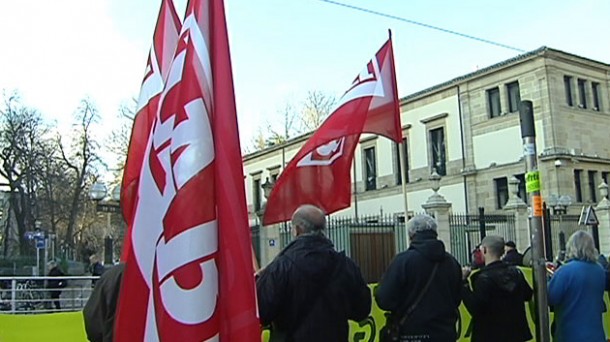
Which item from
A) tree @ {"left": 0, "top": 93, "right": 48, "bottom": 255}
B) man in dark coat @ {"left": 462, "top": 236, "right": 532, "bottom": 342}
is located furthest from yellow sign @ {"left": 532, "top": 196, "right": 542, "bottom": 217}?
tree @ {"left": 0, "top": 93, "right": 48, "bottom": 255}

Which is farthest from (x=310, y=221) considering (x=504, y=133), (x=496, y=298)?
(x=504, y=133)

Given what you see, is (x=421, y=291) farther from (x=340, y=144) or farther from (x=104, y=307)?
(x=340, y=144)

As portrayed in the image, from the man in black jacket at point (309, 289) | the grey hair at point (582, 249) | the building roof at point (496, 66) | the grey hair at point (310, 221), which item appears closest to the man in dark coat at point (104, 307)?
the man in black jacket at point (309, 289)

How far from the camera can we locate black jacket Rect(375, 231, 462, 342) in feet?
16.1

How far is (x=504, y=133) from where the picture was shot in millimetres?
34938

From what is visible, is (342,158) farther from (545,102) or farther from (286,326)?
(545,102)

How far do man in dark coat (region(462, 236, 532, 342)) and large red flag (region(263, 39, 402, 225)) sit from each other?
2.39 metres

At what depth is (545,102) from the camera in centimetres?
3344

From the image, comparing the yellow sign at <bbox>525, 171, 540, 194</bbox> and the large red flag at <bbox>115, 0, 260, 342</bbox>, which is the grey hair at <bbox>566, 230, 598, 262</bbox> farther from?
the large red flag at <bbox>115, 0, 260, 342</bbox>

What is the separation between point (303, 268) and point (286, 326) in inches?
15.6

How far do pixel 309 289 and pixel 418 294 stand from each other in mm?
1067

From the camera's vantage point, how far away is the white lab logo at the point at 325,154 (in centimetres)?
796

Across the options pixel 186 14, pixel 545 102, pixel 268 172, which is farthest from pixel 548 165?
pixel 186 14

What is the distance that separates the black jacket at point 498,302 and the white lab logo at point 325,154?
2.87 metres
